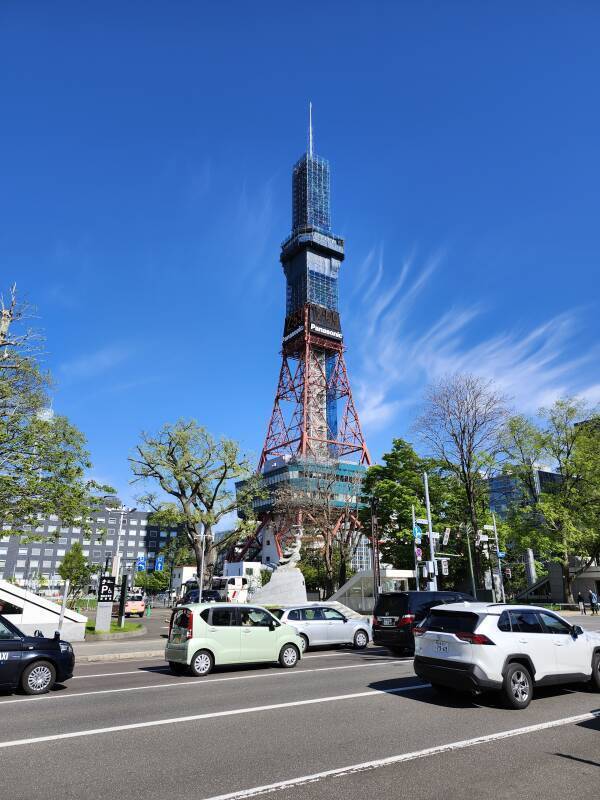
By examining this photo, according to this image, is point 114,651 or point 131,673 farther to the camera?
point 114,651

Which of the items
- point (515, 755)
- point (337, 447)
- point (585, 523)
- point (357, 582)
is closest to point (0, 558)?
point (337, 447)

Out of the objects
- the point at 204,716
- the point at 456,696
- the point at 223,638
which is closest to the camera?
the point at 204,716

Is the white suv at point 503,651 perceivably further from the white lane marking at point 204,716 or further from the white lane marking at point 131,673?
the white lane marking at point 131,673

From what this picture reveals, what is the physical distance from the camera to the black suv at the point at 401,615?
51.1 ft

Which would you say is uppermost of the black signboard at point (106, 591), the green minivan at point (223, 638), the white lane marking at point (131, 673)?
the black signboard at point (106, 591)

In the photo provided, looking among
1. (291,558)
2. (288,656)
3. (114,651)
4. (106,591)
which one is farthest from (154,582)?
(288,656)

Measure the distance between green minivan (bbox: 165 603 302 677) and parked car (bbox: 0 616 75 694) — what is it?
2.56 metres

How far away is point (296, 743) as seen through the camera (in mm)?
6367

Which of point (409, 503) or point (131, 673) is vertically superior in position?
point (409, 503)

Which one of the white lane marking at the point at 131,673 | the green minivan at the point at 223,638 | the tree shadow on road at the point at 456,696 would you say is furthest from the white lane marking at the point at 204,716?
the white lane marking at the point at 131,673

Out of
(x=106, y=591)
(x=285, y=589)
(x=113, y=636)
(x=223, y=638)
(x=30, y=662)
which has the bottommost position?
(x=113, y=636)

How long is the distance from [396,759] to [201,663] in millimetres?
7515

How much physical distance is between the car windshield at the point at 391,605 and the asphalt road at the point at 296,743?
591 centimetres

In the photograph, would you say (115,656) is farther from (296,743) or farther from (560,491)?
(560,491)
